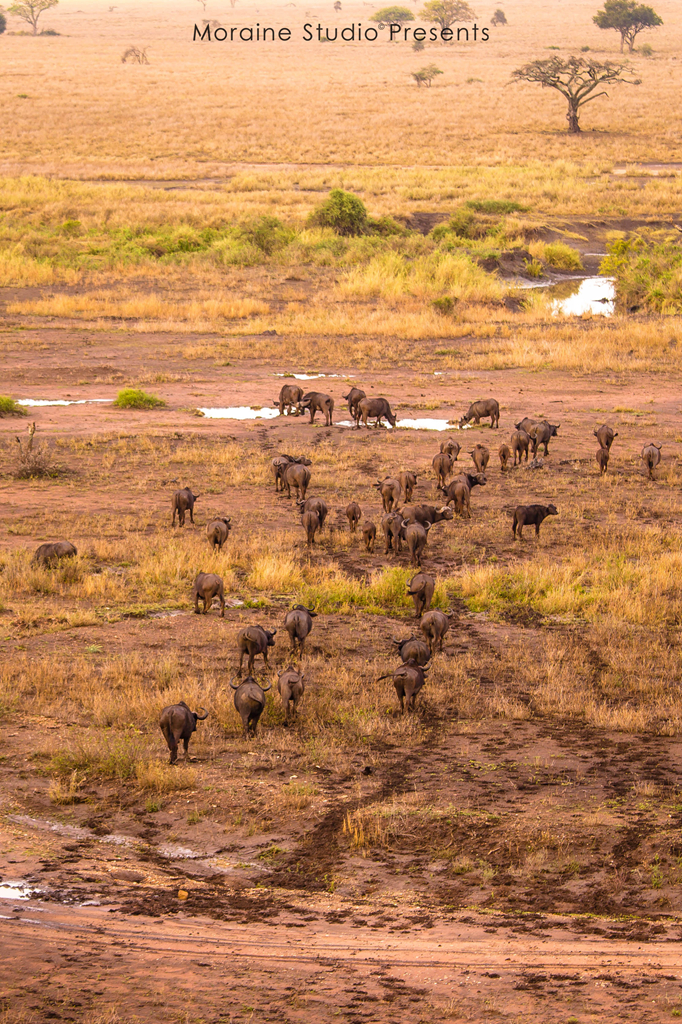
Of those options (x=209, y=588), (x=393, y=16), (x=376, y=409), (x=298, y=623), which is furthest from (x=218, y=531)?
Answer: (x=393, y=16)

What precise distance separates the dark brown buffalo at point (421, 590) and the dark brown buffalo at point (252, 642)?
2.18 metres

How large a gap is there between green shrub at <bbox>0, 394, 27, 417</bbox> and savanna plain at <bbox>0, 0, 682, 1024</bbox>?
39.3 inches

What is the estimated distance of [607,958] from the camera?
6148mm

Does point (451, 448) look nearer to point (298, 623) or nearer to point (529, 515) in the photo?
point (529, 515)

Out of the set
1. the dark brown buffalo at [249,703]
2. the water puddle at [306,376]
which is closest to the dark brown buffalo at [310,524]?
the dark brown buffalo at [249,703]

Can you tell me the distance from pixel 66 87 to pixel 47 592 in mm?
83217

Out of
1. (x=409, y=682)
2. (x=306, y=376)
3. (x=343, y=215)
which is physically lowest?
(x=409, y=682)

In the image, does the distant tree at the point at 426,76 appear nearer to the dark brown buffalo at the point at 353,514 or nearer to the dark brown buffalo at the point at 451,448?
the dark brown buffalo at the point at 451,448

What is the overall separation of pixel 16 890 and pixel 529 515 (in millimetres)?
9944

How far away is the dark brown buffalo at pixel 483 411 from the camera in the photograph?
21250 millimetres

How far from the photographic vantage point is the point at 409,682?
9930mm

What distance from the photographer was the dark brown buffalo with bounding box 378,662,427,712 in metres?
9.91

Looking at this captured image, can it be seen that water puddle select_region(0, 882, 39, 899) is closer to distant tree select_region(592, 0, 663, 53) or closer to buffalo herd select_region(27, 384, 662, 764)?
buffalo herd select_region(27, 384, 662, 764)

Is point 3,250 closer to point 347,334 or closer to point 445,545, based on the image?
point 347,334
